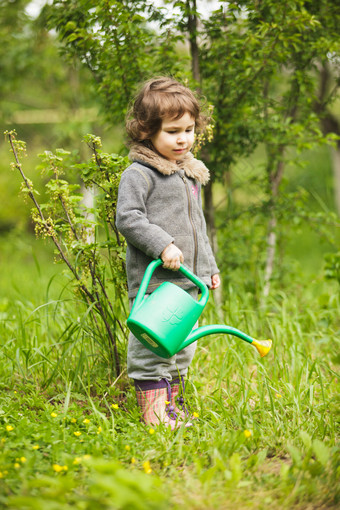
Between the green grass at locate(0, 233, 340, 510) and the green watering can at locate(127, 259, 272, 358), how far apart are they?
32 centimetres

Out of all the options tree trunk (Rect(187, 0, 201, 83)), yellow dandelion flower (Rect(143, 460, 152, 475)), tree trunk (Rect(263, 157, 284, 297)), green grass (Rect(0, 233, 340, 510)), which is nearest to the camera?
green grass (Rect(0, 233, 340, 510))

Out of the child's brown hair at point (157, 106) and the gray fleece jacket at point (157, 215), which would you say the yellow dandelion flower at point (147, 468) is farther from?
the child's brown hair at point (157, 106)

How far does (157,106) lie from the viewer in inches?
74.5

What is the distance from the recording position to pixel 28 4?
464 centimetres

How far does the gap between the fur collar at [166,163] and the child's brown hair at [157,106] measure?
2.6 inches

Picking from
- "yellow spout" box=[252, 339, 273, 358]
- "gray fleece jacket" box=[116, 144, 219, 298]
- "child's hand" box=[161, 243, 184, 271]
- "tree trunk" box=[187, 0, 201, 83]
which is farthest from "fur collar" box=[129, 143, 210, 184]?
"tree trunk" box=[187, 0, 201, 83]

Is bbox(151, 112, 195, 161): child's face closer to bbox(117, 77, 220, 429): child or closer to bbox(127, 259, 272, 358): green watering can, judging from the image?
bbox(117, 77, 220, 429): child

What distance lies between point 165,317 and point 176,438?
42 cm

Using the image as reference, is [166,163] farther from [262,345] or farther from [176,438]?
[176,438]

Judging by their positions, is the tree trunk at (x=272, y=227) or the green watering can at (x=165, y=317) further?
the tree trunk at (x=272, y=227)

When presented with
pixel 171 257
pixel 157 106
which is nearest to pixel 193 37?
pixel 157 106

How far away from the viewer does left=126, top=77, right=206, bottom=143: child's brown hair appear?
189 cm

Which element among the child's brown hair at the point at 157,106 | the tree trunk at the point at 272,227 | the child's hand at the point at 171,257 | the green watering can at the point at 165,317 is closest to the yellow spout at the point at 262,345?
the green watering can at the point at 165,317

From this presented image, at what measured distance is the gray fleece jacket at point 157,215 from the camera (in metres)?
1.79
